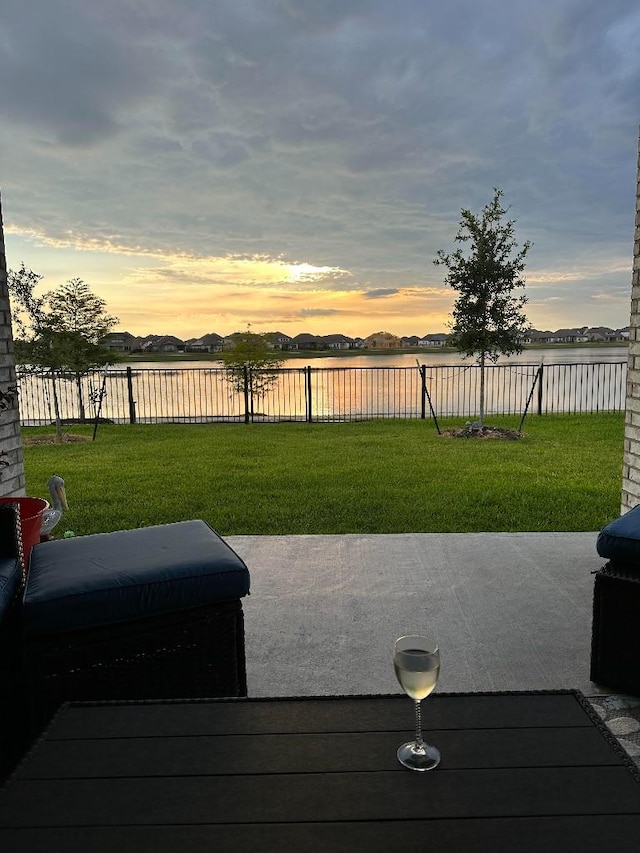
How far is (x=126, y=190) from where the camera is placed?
27.1ft

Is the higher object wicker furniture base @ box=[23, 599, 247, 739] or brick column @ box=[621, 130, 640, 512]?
brick column @ box=[621, 130, 640, 512]

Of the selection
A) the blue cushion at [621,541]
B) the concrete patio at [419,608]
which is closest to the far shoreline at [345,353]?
the concrete patio at [419,608]

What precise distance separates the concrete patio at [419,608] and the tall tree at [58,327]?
6.75 m

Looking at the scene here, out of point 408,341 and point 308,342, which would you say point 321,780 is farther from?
point 308,342

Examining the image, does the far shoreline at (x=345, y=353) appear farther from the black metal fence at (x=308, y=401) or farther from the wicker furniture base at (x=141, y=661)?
the wicker furniture base at (x=141, y=661)

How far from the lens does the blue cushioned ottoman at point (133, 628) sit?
187 cm

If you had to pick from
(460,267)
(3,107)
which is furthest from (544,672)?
(460,267)

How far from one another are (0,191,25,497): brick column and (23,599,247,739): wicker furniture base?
6.61 feet

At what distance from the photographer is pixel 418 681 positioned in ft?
3.87

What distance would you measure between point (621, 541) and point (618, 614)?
0.90ft

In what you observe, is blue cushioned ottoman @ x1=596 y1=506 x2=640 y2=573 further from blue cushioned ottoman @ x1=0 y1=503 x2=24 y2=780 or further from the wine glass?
blue cushioned ottoman @ x1=0 y1=503 x2=24 y2=780

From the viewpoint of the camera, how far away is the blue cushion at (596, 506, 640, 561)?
225 centimetres

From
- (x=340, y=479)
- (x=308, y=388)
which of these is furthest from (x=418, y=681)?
(x=308, y=388)

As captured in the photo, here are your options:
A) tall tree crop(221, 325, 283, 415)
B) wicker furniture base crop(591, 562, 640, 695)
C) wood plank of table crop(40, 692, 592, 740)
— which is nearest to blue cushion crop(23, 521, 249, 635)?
wood plank of table crop(40, 692, 592, 740)
